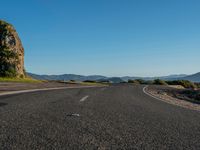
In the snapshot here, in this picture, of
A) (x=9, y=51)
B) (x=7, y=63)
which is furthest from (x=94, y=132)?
(x=9, y=51)

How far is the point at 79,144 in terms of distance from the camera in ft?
13.7

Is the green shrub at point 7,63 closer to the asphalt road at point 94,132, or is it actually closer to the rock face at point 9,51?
the rock face at point 9,51

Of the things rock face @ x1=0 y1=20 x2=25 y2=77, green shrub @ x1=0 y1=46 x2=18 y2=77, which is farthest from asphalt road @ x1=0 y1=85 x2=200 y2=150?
rock face @ x1=0 y1=20 x2=25 y2=77

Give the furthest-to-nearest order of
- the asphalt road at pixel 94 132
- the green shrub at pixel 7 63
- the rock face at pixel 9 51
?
the rock face at pixel 9 51
the green shrub at pixel 7 63
the asphalt road at pixel 94 132

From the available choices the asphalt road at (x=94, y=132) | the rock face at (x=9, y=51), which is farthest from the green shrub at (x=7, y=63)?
the asphalt road at (x=94, y=132)

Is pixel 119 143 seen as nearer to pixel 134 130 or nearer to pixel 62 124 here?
pixel 134 130

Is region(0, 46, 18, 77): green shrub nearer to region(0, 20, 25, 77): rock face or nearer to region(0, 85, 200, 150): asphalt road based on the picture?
region(0, 20, 25, 77): rock face

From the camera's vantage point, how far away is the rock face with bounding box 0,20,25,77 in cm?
4291

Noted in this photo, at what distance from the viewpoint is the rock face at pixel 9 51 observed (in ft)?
141

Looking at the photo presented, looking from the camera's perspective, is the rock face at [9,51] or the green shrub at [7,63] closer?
the green shrub at [7,63]

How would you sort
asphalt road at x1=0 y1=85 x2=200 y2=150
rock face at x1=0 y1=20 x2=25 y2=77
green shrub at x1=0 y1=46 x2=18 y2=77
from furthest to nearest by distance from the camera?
rock face at x1=0 y1=20 x2=25 y2=77, green shrub at x1=0 y1=46 x2=18 y2=77, asphalt road at x1=0 y1=85 x2=200 y2=150

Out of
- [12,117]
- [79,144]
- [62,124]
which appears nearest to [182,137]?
[79,144]

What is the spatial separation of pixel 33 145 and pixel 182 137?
295 centimetres

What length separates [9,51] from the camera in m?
45.3
